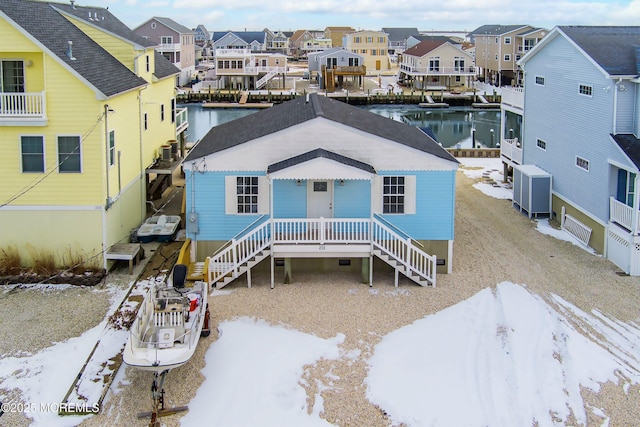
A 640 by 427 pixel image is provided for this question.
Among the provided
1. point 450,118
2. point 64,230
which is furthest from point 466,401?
point 450,118

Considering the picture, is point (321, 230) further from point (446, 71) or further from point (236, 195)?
point (446, 71)

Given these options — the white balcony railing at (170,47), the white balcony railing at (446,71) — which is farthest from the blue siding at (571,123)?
the white balcony railing at (170,47)

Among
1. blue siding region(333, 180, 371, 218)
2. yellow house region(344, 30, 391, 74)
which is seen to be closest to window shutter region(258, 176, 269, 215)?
blue siding region(333, 180, 371, 218)

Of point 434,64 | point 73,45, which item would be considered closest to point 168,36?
point 434,64

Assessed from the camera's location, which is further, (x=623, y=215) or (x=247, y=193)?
(x=623, y=215)

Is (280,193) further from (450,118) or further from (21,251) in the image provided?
(450,118)

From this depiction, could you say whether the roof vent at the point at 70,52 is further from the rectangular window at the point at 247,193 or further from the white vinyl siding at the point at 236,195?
the rectangular window at the point at 247,193

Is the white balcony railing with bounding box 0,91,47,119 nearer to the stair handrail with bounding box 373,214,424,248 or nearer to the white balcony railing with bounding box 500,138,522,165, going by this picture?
the stair handrail with bounding box 373,214,424,248
